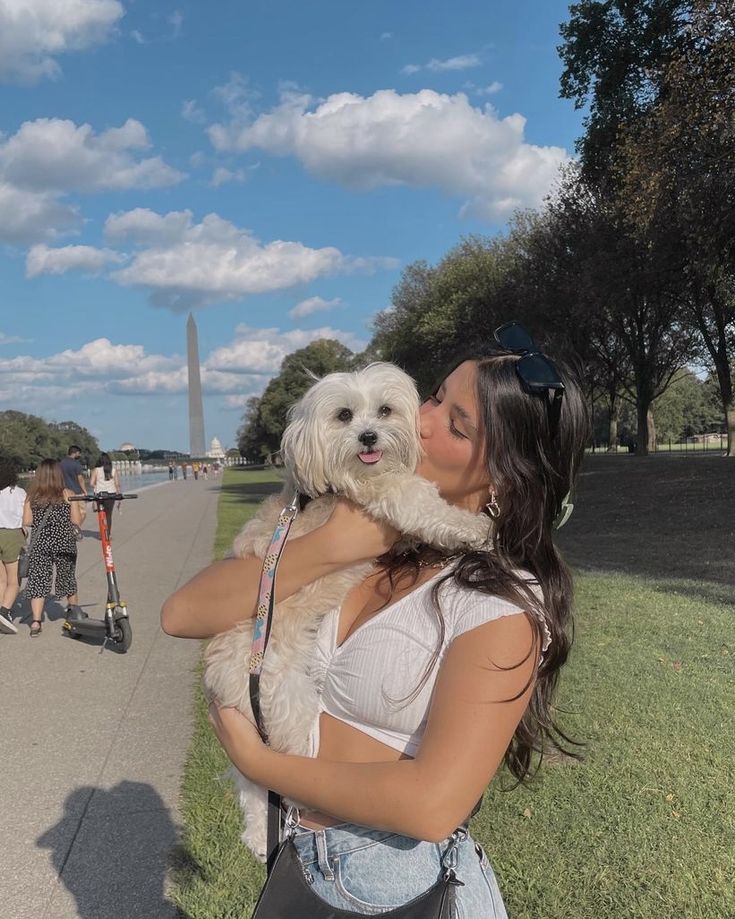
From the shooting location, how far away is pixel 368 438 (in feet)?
8.46

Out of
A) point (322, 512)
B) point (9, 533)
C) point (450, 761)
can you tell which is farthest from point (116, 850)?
point (9, 533)

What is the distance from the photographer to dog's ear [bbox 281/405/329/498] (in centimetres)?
260

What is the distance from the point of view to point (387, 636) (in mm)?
1700

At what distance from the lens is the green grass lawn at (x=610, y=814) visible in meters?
3.72

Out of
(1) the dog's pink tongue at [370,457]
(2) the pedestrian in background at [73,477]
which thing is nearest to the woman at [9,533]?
(2) the pedestrian in background at [73,477]

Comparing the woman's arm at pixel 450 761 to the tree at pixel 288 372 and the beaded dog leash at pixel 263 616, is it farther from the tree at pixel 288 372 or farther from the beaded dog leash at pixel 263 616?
the tree at pixel 288 372

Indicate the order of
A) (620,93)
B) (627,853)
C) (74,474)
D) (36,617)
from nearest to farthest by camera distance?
(627,853), (36,617), (74,474), (620,93)

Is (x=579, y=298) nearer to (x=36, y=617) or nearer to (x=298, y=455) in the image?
(x=36, y=617)

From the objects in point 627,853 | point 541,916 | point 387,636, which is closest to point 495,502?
point 387,636

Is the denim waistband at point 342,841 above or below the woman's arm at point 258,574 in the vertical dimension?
below

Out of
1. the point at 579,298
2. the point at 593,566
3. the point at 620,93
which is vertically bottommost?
the point at 593,566

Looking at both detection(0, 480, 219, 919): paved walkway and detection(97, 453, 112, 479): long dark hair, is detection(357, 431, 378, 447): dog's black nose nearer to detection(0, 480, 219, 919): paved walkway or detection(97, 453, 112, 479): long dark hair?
detection(0, 480, 219, 919): paved walkway

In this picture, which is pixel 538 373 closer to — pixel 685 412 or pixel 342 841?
pixel 342 841

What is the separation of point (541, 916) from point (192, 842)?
192cm
